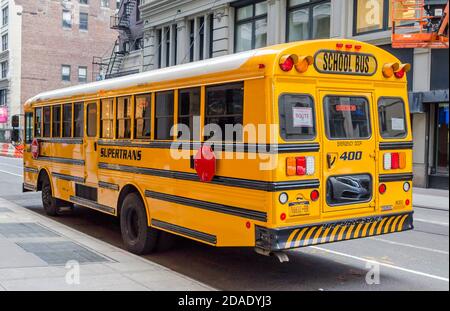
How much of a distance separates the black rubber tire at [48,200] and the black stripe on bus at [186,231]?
4.82 metres

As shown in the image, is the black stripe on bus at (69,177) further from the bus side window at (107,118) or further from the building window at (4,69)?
the building window at (4,69)

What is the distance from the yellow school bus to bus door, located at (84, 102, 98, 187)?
1.33 m

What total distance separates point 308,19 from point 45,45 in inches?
1732

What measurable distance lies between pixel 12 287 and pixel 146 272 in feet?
5.42

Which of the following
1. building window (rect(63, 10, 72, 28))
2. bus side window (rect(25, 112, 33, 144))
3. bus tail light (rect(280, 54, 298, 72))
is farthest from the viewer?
building window (rect(63, 10, 72, 28))

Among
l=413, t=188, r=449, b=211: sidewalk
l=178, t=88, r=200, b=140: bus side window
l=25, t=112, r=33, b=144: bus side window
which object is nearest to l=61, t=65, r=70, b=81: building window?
l=413, t=188, r=449, b=211: sidewalk

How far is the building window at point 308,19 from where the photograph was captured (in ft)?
73.8

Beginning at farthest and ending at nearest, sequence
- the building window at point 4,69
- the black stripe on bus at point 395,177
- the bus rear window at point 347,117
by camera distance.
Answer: the building window at point 4,69 < the black stripe on bus at point 395,177 < the bus rear window at point 347,117

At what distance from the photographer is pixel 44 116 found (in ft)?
40.0

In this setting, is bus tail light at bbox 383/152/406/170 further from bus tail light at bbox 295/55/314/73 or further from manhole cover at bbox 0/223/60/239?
manhole cover at bbox 0/223/60/239

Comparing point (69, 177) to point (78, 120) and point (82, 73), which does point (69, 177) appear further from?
point (82, 73)

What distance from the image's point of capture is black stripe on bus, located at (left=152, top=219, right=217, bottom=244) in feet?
22.2

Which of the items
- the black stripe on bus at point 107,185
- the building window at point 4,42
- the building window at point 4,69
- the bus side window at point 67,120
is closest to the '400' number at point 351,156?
the black stripe on bus at point 107,185

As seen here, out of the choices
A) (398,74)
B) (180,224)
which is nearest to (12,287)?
(180,224)
